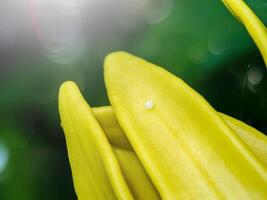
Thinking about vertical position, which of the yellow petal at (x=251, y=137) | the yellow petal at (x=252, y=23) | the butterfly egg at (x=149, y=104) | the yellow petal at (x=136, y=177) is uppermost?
the yellow petal at (x=252, y=23)

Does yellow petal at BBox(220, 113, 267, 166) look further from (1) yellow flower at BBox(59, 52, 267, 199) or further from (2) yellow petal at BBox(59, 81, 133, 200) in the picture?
(2) yellow petal at BBox(59, 81, 133, 200)

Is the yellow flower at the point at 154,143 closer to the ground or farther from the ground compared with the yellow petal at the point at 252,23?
closer to the ground

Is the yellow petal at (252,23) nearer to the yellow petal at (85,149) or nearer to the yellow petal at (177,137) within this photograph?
the yellow petal at (177,137)

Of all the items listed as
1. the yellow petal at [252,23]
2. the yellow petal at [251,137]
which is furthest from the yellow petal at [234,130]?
the yellow petal at [252,23]

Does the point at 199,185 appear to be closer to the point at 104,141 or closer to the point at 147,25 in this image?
the point at 104,141

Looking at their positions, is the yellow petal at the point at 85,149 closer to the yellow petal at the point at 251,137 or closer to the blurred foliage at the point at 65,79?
the blurred foliage at the point at 65,79

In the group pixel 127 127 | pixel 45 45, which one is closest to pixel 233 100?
pixel 127 127

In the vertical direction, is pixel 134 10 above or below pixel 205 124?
above
